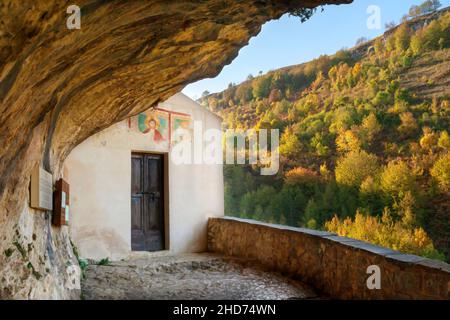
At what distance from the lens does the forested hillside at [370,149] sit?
3094 centimetres

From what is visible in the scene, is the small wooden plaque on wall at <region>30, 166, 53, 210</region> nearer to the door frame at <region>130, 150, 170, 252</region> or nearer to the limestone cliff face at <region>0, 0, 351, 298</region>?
the limestone cliff face at <region>0, 0, 351, 298</region>

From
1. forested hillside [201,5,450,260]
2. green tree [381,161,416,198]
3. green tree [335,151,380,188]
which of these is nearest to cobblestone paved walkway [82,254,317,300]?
forested hillside [201,5,450,260]

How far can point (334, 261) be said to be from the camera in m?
4.41

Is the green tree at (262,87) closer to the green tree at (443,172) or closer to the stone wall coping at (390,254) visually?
the green tree at (443,172)

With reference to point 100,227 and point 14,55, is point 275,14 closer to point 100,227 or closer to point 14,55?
point 14,55

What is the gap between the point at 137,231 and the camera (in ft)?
22.9

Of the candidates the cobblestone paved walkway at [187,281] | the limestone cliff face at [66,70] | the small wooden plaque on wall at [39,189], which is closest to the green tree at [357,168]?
the cobblestone paved walkway at [187,281]

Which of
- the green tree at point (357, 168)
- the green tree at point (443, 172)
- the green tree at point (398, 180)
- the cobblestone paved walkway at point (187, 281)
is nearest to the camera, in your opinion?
the cobblestone paved walkway at point (187, 281)

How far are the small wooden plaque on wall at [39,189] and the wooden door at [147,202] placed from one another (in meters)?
3.36

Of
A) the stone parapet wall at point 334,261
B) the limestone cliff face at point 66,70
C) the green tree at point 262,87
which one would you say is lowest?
the stone parapet wall at point 334,261

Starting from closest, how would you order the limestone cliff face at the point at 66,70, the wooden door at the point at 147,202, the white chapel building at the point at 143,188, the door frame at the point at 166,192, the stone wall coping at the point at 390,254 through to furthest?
the limestone cliff face at the point at 66,70 → the stone wall coping at the point at 390,254 → the white chapel building at the point at 143,188 → the wooden door at the point at 147,202 → the door frame at the point at 166,192

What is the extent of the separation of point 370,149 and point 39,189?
36438mm

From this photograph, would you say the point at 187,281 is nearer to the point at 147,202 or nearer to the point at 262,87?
the point at 147,202

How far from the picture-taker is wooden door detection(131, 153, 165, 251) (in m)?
6.98
